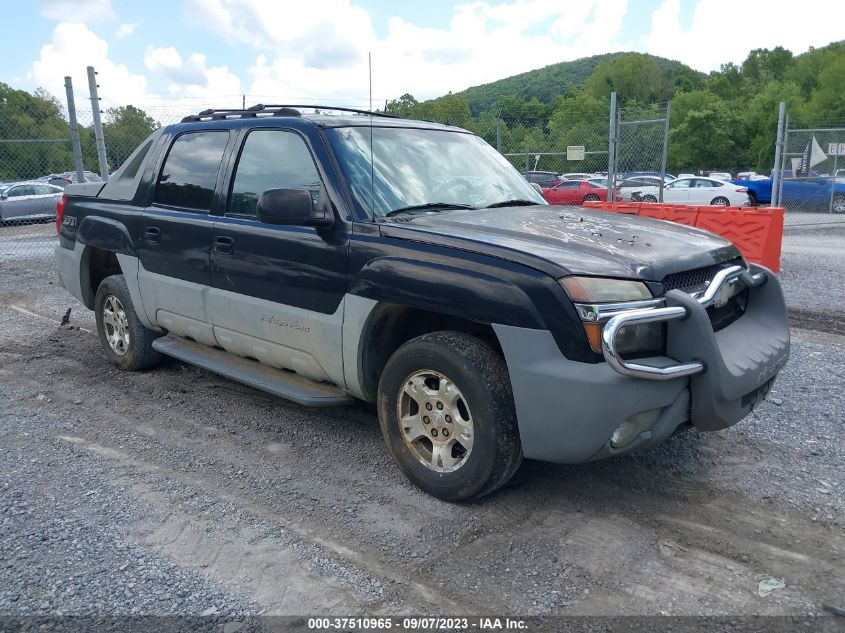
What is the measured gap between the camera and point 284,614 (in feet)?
9.17

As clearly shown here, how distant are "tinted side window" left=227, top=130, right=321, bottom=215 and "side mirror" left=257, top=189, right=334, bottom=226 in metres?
0.33

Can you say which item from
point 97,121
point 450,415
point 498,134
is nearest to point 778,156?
point 498,134

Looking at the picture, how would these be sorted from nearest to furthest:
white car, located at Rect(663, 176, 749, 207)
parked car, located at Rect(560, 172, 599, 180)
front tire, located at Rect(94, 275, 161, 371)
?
front tire, located at Rect(94, 275, 161, 371)
white car, located at Rect(663, 176, 749, 207)
parked car, located at Rect(560, 172, 599, 180)

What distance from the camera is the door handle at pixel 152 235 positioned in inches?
203

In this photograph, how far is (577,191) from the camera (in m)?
25.2

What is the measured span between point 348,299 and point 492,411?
1064 millimetres

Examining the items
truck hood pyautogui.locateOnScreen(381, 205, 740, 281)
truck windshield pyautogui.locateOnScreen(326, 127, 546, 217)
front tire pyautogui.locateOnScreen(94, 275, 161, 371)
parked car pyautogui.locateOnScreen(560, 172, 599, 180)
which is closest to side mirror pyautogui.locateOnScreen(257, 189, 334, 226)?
truck windshield pyautogui.locateOnScreen(326, 127, 546, 217)

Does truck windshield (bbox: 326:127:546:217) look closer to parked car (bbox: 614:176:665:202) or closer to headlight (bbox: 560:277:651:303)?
headlight (bbox: 560:277:651:303)

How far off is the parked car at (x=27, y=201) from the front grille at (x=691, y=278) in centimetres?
2113

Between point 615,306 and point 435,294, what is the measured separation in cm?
86

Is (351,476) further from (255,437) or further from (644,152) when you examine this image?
(644,152)

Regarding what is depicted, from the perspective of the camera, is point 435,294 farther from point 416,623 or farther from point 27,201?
point 27,201

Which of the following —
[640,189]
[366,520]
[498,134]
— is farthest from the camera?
[640,189]

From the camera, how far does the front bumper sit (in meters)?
3.06
